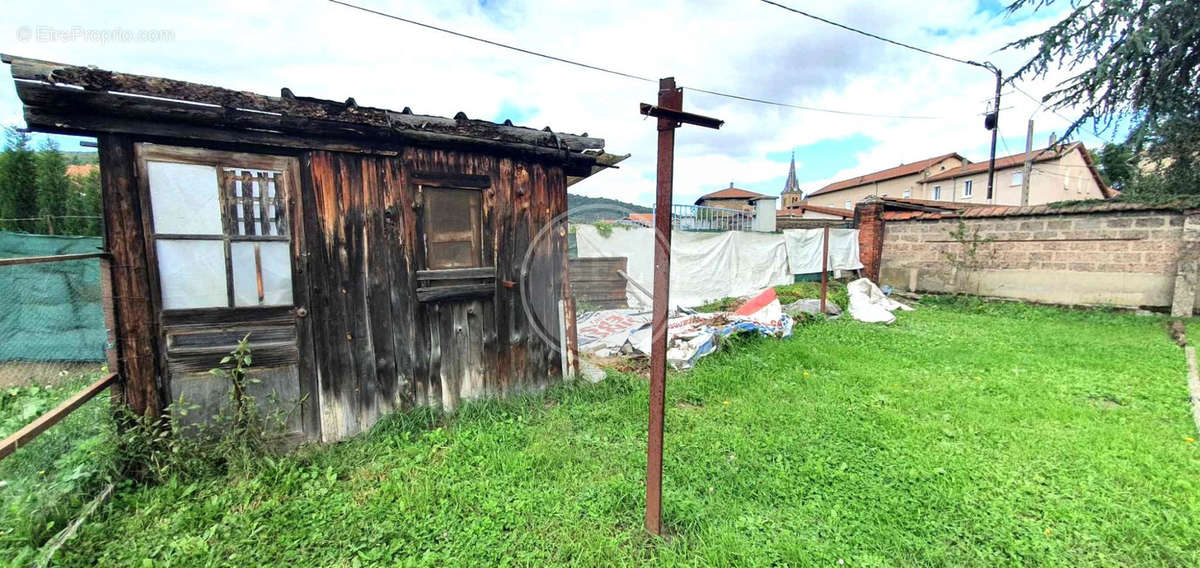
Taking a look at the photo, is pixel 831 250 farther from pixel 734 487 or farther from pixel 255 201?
pixel 255 201

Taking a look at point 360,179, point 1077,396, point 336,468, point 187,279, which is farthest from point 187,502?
point 1077,396

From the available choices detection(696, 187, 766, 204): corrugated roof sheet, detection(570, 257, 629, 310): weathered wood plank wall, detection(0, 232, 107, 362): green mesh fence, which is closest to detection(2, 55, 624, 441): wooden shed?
detection(0, 232, 107, 362): green mesh fence

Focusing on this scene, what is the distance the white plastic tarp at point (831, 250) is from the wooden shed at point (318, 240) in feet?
27.7

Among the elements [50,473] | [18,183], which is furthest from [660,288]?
[18,183]

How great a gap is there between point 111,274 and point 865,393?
5492 millimetres

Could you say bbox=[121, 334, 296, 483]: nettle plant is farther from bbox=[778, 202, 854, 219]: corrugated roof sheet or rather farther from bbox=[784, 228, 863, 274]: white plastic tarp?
bbox=[778, 202, 854, 219]: corrugated roof sheet

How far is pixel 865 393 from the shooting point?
405 centimetres

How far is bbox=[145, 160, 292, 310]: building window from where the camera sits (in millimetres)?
2598

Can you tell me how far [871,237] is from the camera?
10492 millimetres

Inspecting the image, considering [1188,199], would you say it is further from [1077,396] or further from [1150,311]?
[1077,396]

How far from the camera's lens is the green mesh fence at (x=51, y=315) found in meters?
3.87

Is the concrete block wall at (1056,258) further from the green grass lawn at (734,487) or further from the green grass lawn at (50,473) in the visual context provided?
the green grass lawn at (50,473)

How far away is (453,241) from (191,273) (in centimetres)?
156

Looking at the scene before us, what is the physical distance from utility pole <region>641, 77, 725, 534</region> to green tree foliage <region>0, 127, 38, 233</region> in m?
12.7
